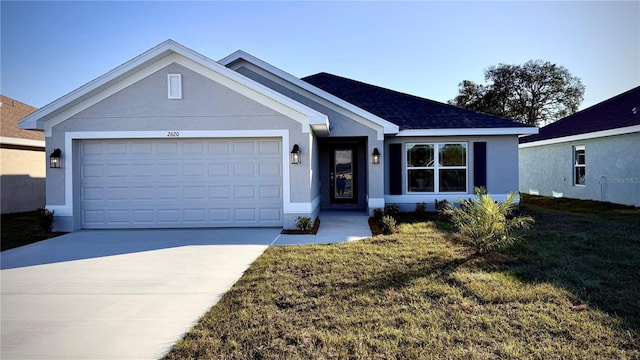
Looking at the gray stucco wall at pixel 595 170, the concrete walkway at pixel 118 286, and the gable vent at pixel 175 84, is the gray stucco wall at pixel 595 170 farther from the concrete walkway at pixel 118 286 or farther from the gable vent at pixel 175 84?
the gable vent at pixel 175 84

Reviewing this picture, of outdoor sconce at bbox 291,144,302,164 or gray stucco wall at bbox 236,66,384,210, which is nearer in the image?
outdoor sconce at bbox 291,144,302,164

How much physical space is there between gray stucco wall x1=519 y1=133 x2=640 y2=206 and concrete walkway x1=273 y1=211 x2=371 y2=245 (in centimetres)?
1007

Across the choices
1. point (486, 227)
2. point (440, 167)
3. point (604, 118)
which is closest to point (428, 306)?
point (486, 227)

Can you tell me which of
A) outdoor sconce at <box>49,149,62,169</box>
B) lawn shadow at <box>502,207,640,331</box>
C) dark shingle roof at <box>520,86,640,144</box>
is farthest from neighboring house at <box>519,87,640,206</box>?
outdoor sconce at <box>49,149,62,169</box>

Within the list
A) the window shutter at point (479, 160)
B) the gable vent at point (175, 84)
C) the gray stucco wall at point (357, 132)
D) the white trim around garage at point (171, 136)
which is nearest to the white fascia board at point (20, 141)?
the white trim around garage at point (171, 136)

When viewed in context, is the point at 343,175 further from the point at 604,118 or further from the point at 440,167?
the point at 604,118

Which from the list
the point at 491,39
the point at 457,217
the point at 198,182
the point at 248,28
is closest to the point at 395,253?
the point at 457,217

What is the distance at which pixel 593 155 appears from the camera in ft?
49.7

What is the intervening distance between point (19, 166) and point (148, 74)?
29.4 ft

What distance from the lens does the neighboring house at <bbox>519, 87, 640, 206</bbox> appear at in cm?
1333

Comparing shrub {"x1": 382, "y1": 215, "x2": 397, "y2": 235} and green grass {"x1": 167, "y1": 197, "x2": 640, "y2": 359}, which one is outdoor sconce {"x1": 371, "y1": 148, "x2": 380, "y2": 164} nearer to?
shrub {"x1": 382, "y1": 215, "x2": 397, "y2": 235}

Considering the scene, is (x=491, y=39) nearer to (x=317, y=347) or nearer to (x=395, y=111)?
(x=395, y=111)

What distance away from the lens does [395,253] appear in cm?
675

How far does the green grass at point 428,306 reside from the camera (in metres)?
3.30
